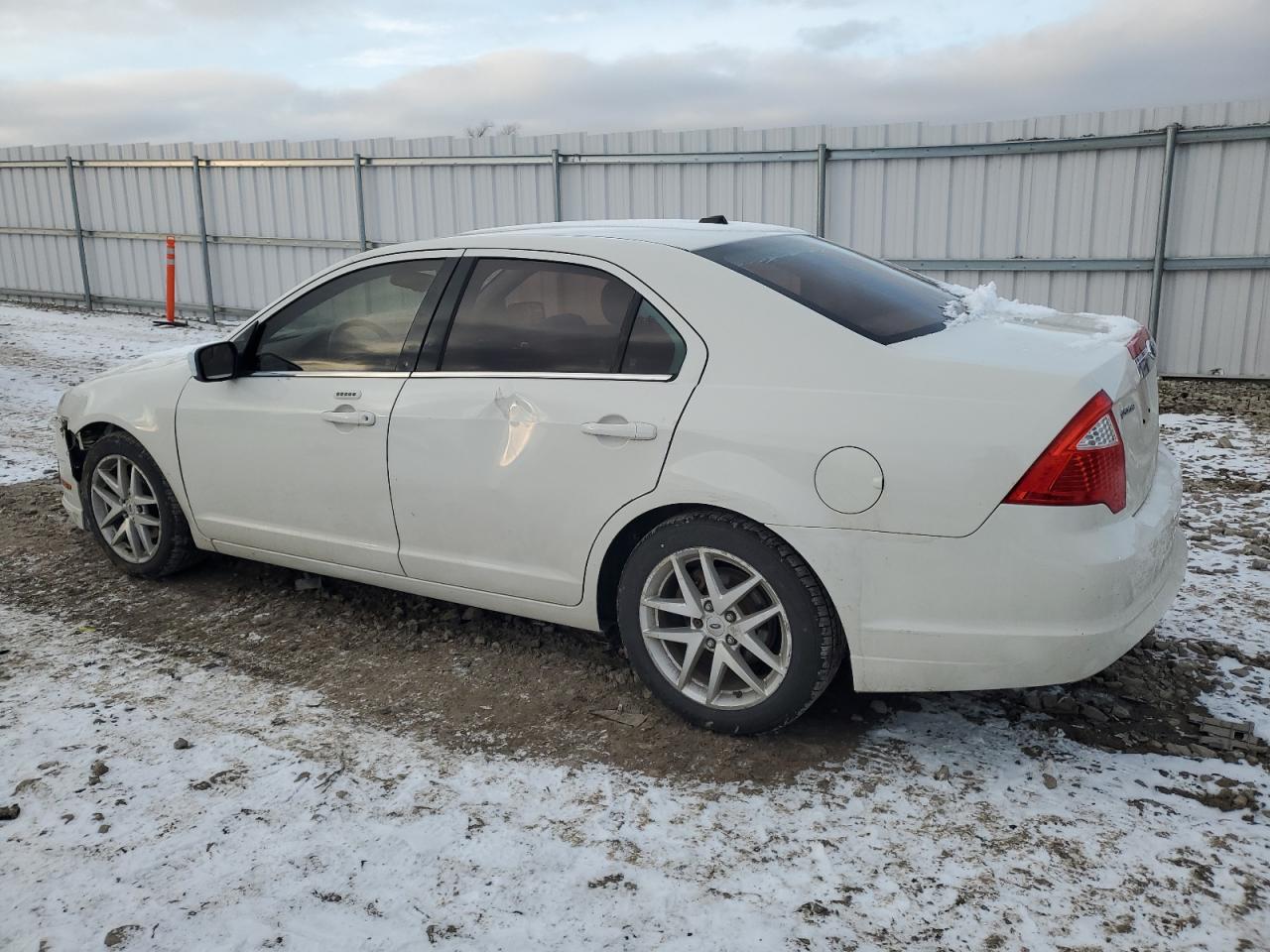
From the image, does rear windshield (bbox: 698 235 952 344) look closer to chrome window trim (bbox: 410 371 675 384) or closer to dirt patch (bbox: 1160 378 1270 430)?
chrome window trim (bbox: 410 371 675 384)

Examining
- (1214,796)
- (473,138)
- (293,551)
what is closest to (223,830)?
(293,551)

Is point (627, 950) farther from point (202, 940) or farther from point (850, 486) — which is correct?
point (850, 486)

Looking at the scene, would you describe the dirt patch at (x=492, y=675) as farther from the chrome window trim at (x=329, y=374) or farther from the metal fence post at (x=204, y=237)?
the metal fence post at (x=204, y=237)

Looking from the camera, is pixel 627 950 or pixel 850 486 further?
pixel 850 486

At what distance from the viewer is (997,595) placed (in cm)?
289

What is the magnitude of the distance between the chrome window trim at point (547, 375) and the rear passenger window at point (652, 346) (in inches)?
0.7

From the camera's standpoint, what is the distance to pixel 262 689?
12.6 ft

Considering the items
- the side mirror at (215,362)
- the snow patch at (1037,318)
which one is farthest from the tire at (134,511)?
the snow patch at (1037,318)

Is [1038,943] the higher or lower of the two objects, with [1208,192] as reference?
lower

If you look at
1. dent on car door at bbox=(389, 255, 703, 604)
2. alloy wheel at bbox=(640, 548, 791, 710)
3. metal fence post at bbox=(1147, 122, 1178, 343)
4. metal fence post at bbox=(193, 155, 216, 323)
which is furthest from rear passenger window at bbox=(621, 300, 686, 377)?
metal fence post at bbox=(193, 155, 216, 323)

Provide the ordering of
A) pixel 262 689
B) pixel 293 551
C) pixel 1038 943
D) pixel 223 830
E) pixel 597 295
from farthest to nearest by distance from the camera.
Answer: pixel 293 551 → pixel 262 689 → pixel 597 295 → pixel 223 830 → pixel 1038 943

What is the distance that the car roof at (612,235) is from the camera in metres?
3.71

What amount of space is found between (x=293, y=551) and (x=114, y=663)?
797mm

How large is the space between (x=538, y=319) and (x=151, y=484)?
7.35 feet
